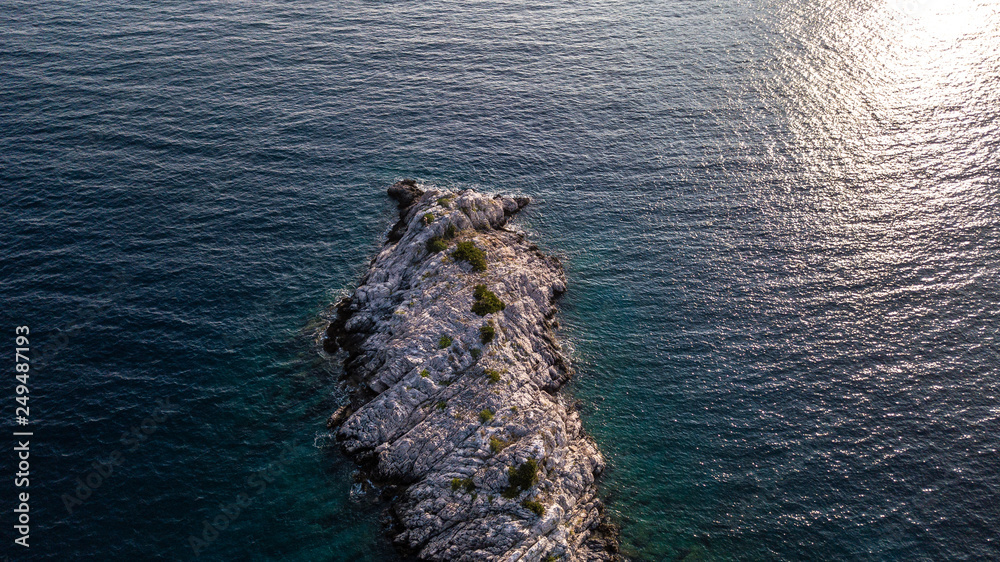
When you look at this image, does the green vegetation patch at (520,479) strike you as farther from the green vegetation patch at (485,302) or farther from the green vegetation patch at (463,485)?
the green vegetation patch at (485,302)

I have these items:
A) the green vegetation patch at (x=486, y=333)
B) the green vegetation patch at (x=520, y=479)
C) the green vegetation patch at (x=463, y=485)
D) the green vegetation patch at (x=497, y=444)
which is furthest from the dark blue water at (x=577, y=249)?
the green vegetation patch at (x=497, y=444)

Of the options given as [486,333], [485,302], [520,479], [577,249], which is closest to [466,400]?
[486,333]

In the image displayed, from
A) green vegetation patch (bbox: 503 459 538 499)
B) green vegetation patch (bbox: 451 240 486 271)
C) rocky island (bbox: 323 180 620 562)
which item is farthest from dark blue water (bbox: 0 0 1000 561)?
green vegetation patch (bbox: 451 240 486 271)

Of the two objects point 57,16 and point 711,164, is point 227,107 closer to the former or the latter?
point 57,16

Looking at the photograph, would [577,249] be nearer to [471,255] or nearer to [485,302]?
[471,255]

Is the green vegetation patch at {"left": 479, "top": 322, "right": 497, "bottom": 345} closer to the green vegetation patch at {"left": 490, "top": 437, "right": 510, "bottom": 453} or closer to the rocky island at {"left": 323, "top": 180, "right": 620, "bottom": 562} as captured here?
the rocky island at {"left": 323, "top": 180, "right": 620, "bottom": 562}

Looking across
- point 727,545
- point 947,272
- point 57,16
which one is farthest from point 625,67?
point 57,16
